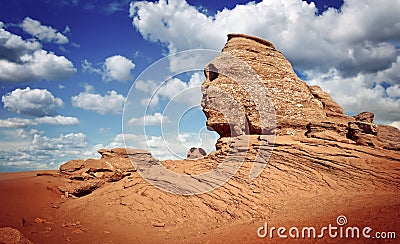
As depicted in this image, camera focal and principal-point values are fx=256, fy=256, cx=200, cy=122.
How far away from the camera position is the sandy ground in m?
7.97

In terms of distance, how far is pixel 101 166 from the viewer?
1688 centimetres

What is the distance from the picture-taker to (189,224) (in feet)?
38.1

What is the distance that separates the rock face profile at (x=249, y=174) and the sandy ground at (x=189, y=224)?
Result: 0.04 meters

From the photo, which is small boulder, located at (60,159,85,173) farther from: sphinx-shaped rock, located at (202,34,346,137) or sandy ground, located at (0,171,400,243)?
sphinx-shaped rock, located at (202,34,346,137)

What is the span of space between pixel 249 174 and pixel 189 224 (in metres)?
3.78

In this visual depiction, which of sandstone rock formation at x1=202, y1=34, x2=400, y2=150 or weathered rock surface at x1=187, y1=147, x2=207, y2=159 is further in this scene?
weathered rock surface at x1=187, y1=147, x2=207, y2=159

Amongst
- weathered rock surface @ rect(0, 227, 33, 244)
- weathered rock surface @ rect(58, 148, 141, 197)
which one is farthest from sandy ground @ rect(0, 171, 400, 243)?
weathered rock surface @ rect(0, 227, 33, 244)

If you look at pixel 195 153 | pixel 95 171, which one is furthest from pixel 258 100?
pixel 195 153

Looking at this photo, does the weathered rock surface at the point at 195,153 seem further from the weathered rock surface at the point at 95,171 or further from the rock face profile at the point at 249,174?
the weathered rock surface at the point at 95,171

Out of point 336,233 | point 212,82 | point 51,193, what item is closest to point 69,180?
point 51,193

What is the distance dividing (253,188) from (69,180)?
11.6 m

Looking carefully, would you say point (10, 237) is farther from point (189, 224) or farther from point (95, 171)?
point (95, 171)

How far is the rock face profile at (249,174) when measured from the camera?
9867 mm

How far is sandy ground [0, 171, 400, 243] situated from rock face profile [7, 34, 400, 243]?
42mm
